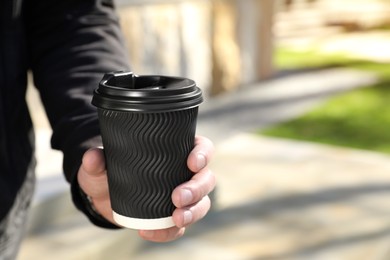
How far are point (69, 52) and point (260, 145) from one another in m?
3.91

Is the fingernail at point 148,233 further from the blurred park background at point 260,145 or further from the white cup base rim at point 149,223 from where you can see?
the blurred park background at point 260,145

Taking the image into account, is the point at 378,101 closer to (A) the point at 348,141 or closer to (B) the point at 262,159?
(A) the point at 348,141

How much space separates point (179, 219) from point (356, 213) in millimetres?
3082

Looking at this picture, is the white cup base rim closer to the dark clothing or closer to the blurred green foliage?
the dark clothing

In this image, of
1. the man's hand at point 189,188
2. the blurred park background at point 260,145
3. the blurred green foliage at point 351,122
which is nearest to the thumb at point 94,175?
the man's hand at point 189,188

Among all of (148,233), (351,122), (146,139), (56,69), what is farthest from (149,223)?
(351,122)

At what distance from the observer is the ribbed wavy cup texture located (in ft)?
3.46

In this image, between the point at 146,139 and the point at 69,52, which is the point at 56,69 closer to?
the point at 69,52

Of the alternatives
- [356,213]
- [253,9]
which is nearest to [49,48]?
[356,213]

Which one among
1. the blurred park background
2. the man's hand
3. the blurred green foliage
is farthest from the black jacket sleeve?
the blurred green foliage

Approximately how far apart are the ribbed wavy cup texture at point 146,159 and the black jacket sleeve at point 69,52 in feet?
1.09

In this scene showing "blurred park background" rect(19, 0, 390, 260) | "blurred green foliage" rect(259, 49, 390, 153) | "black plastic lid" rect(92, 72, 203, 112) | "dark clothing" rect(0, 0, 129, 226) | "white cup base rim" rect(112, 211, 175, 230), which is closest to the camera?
"black plastic lid" rect(92, 72, 203, 112)

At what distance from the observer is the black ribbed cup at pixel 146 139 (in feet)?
3.37

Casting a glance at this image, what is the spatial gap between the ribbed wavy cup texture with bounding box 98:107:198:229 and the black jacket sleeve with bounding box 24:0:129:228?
332 mm
